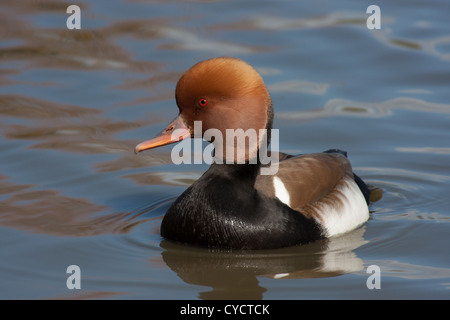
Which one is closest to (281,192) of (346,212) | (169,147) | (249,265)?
(346,212)

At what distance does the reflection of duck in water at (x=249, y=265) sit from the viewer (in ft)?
20.4

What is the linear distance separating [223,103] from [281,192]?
2.90ft

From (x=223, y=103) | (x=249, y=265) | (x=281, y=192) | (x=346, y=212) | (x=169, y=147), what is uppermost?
(x=169, y=147)

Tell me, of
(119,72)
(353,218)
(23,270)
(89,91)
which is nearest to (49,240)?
(23,270)

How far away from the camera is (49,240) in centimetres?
695

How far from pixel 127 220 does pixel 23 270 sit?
1236 millimetres

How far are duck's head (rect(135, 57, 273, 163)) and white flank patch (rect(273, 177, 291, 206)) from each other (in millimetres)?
375

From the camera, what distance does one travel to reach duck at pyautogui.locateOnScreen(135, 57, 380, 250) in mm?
6492

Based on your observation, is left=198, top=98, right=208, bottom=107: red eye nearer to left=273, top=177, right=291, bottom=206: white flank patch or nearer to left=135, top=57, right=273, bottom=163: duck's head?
left=135, top=57, right=273, bottom=163: duck's head

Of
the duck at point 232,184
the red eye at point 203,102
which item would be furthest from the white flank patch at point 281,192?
the red eye at point 203,102

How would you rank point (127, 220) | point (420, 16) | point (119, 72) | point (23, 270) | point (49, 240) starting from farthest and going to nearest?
point (420, 16), point (119, 72), point (127, 220), point (49, 240), point (23, 270)

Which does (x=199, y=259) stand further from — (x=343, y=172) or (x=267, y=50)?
(x=267, y=50)

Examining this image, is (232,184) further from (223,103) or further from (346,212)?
(346,212)

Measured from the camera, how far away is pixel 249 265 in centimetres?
646
